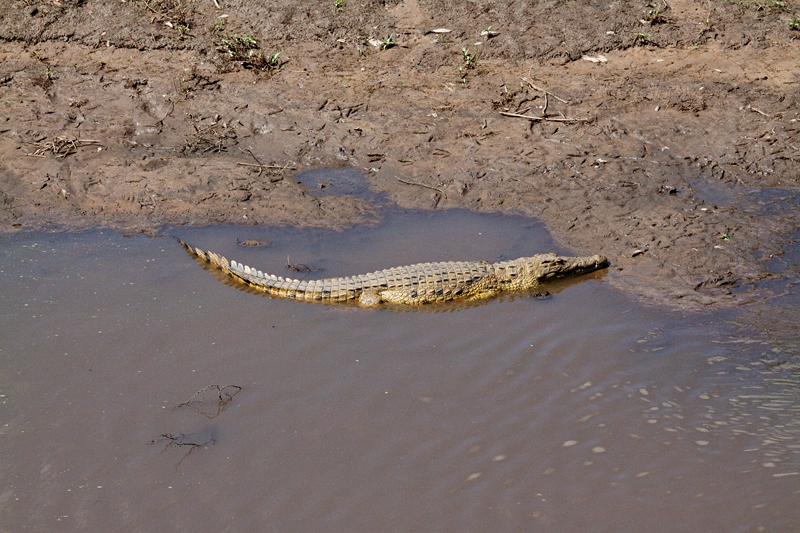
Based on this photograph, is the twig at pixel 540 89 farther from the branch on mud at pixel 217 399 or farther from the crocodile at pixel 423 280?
the branch on mud at pixel 217 399

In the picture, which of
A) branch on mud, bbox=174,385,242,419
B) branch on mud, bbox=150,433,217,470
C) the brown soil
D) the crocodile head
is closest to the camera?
branch on mud, bbox=150,433,217,470

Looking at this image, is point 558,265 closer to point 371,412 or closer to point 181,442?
point 371,412

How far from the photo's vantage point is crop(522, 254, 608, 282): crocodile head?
253 inches

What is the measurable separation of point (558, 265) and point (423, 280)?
1390mm

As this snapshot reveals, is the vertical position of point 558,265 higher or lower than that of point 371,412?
higher

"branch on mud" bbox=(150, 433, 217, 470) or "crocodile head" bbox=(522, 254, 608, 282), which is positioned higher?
"crocodile head" bbox=(522, 254, 608, 282)

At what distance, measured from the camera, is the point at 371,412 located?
478 centimetres

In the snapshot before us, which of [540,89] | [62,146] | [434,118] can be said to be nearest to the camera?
[62,146]

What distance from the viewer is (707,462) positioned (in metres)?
4.34

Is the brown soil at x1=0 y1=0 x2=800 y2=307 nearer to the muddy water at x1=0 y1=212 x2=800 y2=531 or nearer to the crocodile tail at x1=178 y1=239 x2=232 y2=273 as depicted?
the crocodile tail at x1=178 y1=239 x2=232 y2=273

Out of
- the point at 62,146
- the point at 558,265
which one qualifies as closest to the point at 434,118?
the point at 558,265

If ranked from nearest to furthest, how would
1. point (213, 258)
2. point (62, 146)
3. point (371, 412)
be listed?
point (371, 412), point (213, 258), point (62, 146)

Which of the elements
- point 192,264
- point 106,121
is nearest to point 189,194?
point 192,264

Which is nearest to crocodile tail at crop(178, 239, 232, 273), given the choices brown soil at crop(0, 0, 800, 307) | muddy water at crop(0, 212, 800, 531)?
muddy water at crop(0, 212, 800, 531)
